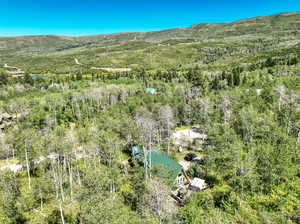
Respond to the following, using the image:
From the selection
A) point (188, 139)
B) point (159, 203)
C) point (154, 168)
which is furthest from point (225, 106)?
point (159, 203)

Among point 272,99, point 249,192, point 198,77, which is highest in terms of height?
point 198,77

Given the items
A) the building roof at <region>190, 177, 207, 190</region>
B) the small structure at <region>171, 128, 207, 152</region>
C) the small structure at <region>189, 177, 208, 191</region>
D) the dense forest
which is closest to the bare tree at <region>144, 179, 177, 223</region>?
the dense forest

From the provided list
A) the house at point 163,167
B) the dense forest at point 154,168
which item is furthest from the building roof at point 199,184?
the house at point 163,167

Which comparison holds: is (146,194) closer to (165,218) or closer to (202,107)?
(165,218)

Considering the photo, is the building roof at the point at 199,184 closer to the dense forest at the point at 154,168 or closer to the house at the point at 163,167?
the dense forest at the point at 154,168

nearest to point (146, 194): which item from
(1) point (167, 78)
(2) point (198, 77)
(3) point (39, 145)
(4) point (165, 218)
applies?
(4) point (165, 218)

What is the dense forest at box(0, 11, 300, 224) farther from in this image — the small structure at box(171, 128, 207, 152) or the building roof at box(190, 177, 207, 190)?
the small structure at box(171, 128, 207, 152)

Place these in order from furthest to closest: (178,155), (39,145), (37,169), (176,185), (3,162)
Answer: (3,162) → (178,155) → (37,169) → (39,145) → (176,185)

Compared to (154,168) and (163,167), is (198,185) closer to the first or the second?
(163,167)

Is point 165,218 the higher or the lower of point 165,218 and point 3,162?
the higher
